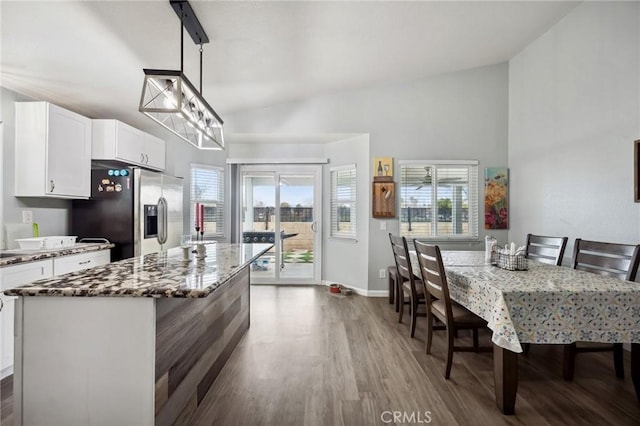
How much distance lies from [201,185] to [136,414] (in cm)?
396

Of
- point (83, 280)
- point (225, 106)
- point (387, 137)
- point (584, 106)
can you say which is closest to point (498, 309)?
point (83, 280)

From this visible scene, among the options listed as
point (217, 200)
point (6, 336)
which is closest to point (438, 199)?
point (217, 200)

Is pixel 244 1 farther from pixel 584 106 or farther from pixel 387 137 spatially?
pixel 584 106

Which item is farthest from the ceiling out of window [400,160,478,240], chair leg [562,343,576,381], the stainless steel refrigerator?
chair leg [562,343,576,381]

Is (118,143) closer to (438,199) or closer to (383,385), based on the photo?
(383,385)

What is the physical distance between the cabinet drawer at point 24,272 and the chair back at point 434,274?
10.0ft

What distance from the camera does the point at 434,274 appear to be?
2332 millimetres

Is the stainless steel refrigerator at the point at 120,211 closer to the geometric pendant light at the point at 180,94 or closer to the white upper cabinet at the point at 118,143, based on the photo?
the white upper cabinet at the point at 118,143

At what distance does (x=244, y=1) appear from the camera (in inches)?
86.0

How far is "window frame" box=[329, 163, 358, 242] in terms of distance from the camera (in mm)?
4758

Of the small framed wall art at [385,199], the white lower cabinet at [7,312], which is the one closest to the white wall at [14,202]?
the white lower cabinet at [7,312]

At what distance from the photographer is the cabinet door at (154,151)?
3945 mm

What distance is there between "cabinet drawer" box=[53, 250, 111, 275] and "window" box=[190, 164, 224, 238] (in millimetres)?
1633

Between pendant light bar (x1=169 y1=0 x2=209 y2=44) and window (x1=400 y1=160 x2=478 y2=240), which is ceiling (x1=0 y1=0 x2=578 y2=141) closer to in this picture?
pendant light bar (x1=169 y1=0 x2=209 y2=44)
